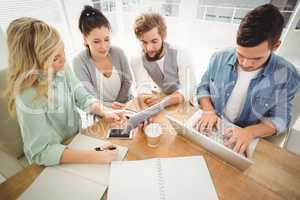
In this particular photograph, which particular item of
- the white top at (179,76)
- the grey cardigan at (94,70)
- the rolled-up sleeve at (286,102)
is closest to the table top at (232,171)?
the rolled-up sleeve at (286,102)

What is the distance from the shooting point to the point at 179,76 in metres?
1.40

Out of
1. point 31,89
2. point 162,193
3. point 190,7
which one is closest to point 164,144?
point 162,193

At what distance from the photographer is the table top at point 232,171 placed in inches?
24.9

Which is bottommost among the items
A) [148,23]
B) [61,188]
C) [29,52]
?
[61,188]

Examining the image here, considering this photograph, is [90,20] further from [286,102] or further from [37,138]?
[286,102]

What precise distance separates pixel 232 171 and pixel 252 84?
58 cm

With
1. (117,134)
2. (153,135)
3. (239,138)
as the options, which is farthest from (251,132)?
(117,134)

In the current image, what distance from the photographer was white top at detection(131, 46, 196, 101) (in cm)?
128

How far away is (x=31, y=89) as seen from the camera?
77cm

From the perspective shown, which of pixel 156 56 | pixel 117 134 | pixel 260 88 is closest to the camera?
pixel 117 134

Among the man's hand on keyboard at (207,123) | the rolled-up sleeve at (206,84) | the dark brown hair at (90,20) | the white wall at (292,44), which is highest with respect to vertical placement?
the dark brown hair at (90,20)

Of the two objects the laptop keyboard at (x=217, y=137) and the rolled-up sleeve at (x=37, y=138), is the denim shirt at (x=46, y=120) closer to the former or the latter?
the rolled-up sleeve at (x=37, y=138)

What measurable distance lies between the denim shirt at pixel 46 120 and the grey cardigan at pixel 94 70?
1.09 feet

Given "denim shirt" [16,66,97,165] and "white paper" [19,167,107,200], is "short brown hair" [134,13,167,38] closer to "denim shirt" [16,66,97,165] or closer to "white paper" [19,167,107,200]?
"denim shirt" [16,66,97,165]
